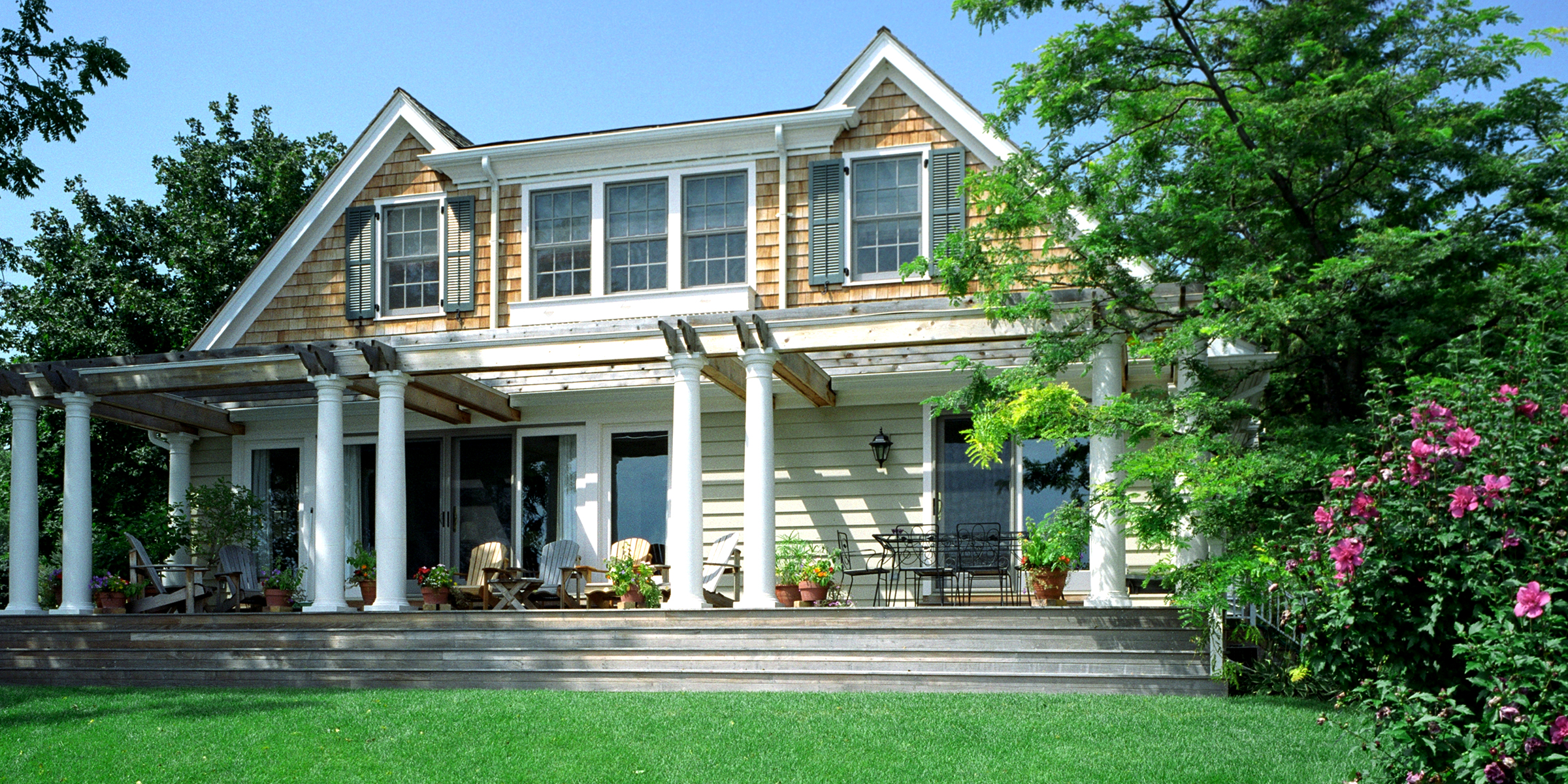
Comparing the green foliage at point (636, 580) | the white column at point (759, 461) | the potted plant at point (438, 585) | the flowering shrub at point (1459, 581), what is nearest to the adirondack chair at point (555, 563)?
the potted plant at point (438, 585)

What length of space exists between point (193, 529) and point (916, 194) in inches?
352

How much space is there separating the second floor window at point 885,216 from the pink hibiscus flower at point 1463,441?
852 cm

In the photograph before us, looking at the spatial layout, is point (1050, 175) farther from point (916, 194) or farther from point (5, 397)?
point (5, 397)

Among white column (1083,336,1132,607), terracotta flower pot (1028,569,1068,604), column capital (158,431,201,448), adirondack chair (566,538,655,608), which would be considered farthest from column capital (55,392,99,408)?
white column (1083,336,1132,607)

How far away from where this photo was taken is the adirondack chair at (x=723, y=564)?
12.4m

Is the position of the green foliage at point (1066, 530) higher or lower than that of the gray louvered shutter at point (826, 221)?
lower

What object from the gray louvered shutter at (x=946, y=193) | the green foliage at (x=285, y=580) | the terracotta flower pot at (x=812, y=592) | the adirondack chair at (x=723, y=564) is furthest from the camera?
the green foliage at (x=285, y=580)

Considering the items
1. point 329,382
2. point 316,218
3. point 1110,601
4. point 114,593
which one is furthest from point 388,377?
point 1110,601

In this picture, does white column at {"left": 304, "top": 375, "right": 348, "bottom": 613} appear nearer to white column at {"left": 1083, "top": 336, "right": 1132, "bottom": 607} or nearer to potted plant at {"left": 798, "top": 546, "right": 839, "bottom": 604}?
potted plant at {"left": 798, "top": 546, "right": 839, "bottom": 604}

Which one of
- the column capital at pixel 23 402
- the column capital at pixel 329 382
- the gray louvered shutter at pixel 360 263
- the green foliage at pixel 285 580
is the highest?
the gray louvered shutter at pixel 360 263

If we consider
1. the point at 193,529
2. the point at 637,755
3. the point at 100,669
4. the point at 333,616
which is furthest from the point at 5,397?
the point at 637,755

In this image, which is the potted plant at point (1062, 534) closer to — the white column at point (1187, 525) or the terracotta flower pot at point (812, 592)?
the white column at point (1187, 525)

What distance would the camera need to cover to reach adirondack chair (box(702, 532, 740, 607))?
12.4m

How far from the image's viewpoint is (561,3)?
1471 cm
